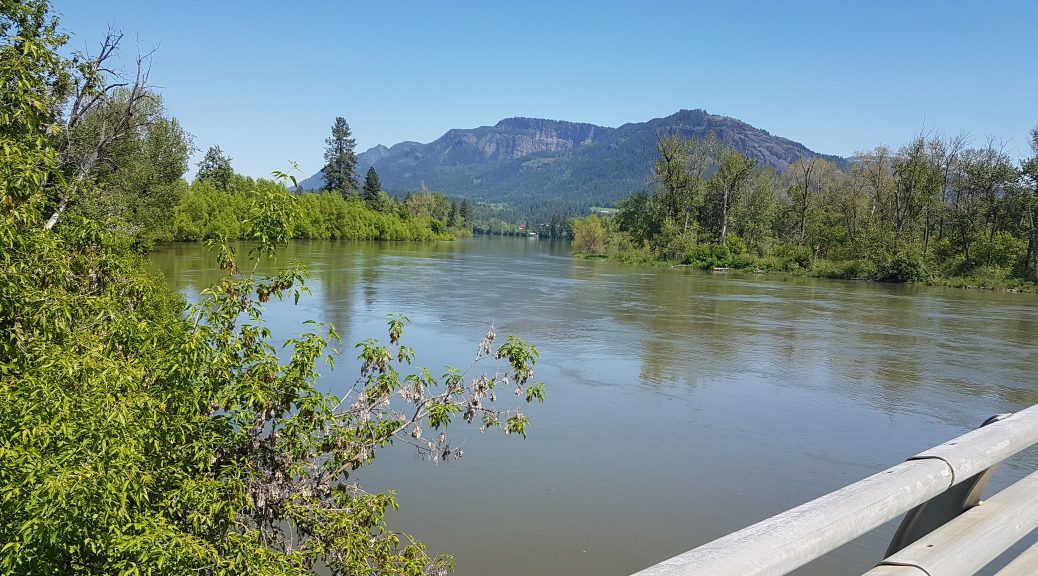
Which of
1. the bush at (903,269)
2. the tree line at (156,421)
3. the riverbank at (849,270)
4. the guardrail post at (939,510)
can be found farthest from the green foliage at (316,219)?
the bush at (903,269)

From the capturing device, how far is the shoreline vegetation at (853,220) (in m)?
45.2

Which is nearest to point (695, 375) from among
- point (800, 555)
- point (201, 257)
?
point (800, 555)

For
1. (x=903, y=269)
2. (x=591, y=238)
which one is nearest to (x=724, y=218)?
(x=591, y=238)

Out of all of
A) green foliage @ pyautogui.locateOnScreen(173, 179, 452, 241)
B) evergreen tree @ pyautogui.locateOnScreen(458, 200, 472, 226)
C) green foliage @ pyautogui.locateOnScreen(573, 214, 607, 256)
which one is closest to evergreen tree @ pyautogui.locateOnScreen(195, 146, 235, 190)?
green foliage @ pyautogui.locateOnScreen(173, 179, 452, 241)

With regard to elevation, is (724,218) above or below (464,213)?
below

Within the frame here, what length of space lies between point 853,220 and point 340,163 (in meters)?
70.6

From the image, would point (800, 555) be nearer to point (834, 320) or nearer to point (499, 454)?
point (499, 454)

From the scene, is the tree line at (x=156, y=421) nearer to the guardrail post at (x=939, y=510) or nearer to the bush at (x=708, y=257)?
the guardrail post at (x=939, y=510)

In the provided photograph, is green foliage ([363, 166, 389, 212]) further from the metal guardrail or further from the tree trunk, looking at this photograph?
the metal guardrail

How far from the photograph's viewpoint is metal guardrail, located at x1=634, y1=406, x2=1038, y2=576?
1.28 metres

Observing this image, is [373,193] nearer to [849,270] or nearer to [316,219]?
[316,219]

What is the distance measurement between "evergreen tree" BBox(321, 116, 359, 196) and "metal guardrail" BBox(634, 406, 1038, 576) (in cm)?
10278

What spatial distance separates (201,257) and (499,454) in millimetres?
36302

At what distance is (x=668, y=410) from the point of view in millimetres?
12539
